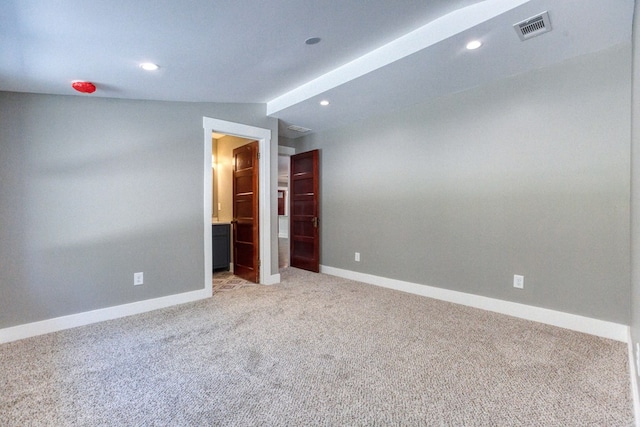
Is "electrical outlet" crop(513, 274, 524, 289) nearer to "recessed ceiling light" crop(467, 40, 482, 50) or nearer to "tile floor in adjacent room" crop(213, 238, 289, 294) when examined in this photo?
"recessed ceiling light" crop(467, 40, 482, 50)

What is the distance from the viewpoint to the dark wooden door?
4961 millimetres

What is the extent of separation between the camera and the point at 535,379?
1828mm

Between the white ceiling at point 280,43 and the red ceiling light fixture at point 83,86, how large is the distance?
0.05 meters

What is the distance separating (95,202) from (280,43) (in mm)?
2295

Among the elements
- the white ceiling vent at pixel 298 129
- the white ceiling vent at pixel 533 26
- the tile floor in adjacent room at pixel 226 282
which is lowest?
the tile floor in adjacent room at pixel 226 282

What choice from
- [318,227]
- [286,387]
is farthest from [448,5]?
[318,227]

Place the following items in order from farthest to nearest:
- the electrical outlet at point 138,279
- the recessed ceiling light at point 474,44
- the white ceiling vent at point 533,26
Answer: the electrical outlet at point 138,279, the recessed ceiling light at point 474,44, the white ceiling vent at point 533,26

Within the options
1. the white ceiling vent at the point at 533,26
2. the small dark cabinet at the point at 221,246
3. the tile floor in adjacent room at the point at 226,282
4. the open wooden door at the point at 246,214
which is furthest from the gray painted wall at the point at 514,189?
the small dark cabinet at the point at 221,246

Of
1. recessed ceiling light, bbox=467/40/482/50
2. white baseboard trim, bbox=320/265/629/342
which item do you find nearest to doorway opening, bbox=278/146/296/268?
white baseboard trim, bbox=320/265/629/342

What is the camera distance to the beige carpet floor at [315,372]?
4.98 ft

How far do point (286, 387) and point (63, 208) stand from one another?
257 cm

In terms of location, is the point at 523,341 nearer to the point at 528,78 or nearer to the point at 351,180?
the point at 528,78

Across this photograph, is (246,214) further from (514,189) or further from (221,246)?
(514,189)

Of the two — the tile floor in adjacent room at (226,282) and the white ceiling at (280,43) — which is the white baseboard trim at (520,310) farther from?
the white ceiling at (280,43)
